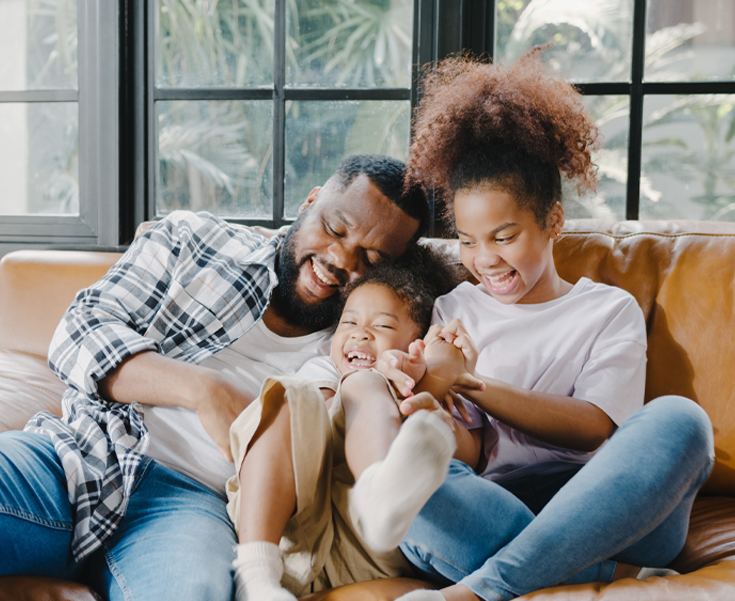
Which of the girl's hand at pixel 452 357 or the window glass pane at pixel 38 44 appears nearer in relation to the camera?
the girl's hand at pixel 452 357

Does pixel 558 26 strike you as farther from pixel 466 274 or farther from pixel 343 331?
pixel 343 331

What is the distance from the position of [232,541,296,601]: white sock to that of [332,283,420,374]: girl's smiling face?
459mm

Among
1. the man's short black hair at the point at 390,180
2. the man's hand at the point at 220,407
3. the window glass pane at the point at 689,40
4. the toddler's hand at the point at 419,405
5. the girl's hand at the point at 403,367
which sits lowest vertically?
the man's hand at the point at 220,407

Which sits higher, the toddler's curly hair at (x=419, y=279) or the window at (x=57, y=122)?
the window at (x=57, y=122)

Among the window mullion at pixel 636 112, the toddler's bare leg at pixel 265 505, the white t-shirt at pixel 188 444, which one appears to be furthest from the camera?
the window mullion at pixel 636 112

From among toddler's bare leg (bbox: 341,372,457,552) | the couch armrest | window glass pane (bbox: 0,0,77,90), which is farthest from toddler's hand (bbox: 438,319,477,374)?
window glass pane (bbox: 0,0,77,90)

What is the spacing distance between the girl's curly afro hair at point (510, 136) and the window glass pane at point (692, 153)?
2.42ft

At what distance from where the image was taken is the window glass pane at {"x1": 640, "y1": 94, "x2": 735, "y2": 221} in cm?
188

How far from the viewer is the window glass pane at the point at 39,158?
2.16 meters

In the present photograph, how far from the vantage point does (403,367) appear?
3.29 ft

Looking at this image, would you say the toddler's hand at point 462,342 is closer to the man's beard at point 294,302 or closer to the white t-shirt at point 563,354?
the white t-shirt at point 563,354

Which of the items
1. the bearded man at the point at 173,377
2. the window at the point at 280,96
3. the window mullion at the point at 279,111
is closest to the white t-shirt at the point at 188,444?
the bearded man at the point at 173,377

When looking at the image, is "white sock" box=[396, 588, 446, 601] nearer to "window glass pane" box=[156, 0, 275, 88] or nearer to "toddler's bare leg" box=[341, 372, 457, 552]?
"toddler's bare leg" box=[341, 372, 457, 552]

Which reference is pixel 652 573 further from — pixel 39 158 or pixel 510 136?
pixel 39 158
